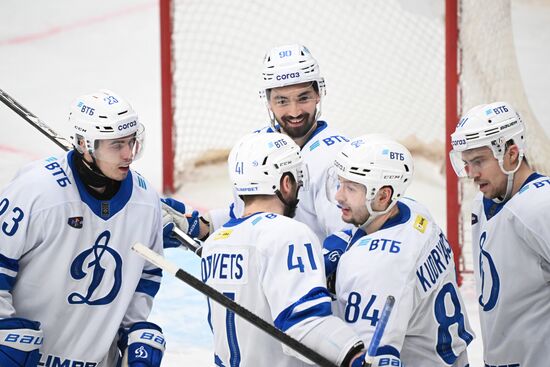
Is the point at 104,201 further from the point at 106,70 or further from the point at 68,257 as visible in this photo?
the point at 106,70

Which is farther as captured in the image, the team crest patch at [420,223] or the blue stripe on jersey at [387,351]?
the team crest patch at [420,223]

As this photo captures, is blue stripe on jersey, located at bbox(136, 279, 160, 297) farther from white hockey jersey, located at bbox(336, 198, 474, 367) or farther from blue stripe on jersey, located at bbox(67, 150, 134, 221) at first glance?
white hockey jersey, located at bbox(336, 198, 474, 367)

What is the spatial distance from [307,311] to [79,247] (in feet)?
2.80

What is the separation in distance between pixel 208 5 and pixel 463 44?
251 cm

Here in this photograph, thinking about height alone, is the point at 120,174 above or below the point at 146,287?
above

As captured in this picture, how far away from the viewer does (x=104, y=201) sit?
333 centimetres

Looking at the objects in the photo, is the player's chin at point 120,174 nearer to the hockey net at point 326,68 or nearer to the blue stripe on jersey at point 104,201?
the blue stripe on jersey at point 104,201

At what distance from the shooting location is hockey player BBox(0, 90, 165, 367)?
10.5ft

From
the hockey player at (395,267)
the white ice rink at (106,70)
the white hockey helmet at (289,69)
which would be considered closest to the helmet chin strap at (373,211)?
the hockey player at (395,267)

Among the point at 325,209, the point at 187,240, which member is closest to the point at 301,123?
the point at 325,209

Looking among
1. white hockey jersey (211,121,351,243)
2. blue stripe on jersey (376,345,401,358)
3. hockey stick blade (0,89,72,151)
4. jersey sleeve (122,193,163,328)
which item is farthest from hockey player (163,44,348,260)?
blue stripe on jersey (376,345,401,358)

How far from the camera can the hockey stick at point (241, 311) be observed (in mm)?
2717

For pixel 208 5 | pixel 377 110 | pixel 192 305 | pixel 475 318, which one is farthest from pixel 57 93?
pixel 475 318

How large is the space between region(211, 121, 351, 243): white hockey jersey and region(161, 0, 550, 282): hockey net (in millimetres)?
2434
